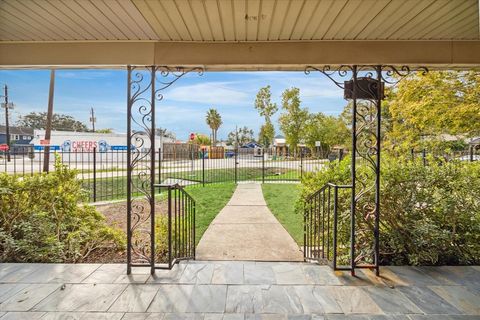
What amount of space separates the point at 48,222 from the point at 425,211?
4.59 meters

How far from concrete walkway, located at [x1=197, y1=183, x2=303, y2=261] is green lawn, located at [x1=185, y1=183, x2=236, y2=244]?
0.41 ft

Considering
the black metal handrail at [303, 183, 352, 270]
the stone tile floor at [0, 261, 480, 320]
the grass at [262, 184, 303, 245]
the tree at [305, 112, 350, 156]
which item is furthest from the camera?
the tree at [305, 112, 350, 156]

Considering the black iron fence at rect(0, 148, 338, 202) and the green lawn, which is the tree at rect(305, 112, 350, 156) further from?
the green lawn

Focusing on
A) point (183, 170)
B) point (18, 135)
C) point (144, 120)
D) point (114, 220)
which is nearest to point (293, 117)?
point (183, 170)

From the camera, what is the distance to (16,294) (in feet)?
7.70

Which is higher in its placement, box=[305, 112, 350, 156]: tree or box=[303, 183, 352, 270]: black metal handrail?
box=[305, 112, 350, 156]: tree

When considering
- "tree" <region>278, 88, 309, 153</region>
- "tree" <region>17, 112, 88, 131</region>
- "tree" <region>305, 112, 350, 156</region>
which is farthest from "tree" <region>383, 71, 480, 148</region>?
"tree" <region>17, 112, 88, 131</region>

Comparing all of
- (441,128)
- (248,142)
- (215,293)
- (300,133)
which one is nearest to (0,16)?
(215,293)

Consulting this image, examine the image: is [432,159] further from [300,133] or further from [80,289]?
[300,133]

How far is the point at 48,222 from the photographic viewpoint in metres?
3.44

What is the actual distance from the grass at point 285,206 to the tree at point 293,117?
1095cm

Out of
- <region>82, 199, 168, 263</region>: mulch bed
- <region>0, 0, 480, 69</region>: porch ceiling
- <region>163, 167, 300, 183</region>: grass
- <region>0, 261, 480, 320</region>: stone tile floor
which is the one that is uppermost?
<region>0, 0, 480, 69</region>: porch ceiling

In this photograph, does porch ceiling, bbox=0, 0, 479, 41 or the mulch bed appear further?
the mulch bed

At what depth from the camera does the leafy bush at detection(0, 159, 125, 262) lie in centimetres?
318
